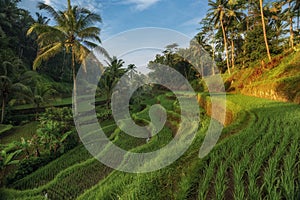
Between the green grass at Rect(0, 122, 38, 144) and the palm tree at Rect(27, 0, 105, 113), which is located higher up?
the palm tree at Rect(27, 0, 105, 113)

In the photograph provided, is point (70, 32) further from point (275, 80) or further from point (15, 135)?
point (275, 80)

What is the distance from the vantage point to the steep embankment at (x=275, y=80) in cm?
760

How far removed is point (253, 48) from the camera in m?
16.3

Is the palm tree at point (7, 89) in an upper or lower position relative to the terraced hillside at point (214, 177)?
upper

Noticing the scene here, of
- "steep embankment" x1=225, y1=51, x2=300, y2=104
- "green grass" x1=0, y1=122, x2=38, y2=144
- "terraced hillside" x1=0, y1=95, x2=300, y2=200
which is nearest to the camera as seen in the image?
"terraced hillside" x1=0, y1=95, x2=300, y2=200

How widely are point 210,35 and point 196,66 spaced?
5290mm

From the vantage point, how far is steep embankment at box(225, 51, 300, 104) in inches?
299

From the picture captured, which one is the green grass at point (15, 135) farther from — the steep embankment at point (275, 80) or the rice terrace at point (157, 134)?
the steep embankment at point (275, 80)

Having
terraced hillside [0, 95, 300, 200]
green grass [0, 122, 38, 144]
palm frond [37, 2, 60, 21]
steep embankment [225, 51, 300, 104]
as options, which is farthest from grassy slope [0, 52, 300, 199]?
palm frond [37, 2, 60, 21]

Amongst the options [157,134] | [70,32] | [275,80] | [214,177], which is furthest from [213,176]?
[70,32]

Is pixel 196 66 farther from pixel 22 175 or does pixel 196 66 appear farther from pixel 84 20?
pixel 22 175

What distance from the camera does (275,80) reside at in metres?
9.00

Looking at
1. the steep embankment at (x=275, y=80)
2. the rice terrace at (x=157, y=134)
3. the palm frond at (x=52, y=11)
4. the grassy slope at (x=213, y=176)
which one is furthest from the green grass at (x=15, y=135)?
the steep embankment at (x=275, y=80)

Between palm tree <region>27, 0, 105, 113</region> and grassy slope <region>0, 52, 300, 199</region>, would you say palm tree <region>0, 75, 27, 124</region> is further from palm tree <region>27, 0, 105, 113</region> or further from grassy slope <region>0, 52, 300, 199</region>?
grassy slope <region>0, 52, 300, 199</region>
